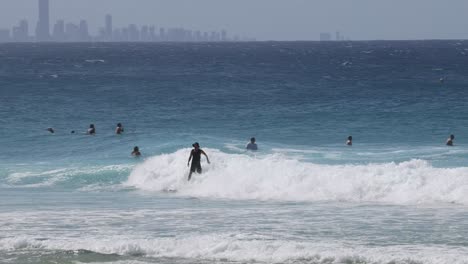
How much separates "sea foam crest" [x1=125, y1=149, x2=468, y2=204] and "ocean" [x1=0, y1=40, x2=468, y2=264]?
0.05m

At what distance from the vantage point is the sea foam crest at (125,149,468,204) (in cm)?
2525

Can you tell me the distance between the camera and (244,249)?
1845 cm

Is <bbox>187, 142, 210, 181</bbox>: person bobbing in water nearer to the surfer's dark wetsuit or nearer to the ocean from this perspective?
the surfer's dark wetsuit

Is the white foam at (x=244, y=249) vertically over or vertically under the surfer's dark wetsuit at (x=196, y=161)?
under

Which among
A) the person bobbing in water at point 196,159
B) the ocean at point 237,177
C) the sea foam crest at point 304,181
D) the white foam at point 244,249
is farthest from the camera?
the person bobbing in water at point 196,159

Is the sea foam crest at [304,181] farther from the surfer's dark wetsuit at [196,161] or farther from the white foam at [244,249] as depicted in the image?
the white foam at [244,249]

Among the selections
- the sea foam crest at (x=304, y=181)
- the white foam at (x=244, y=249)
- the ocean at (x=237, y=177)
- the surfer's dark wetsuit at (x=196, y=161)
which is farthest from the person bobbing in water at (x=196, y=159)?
the white foam at (x=244, y=249)

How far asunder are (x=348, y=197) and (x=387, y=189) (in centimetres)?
112

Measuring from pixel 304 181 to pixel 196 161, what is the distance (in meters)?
4.02

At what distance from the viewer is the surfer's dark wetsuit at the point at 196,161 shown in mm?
29422

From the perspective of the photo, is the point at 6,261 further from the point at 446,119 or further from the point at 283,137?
the point at 446,119

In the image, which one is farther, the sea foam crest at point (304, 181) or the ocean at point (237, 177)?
the sea foam crest at point (304, 181)

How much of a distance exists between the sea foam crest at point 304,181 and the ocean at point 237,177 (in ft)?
0.17

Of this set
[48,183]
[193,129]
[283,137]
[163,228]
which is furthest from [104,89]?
[163,228]
